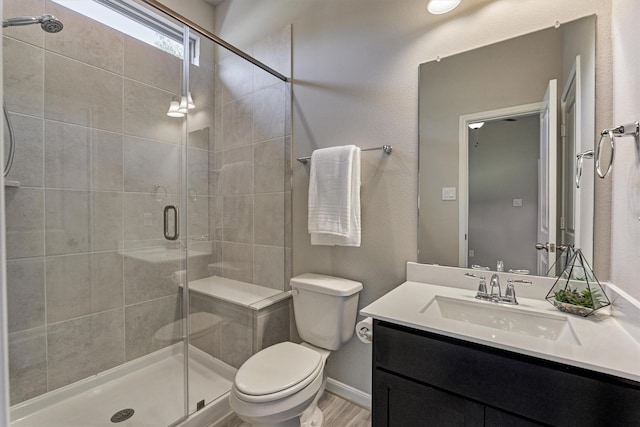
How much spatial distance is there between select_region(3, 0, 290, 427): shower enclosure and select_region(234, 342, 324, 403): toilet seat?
0.38m

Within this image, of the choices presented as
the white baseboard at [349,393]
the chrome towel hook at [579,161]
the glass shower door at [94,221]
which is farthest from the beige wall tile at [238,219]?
the chrome towel hook at [579,161]

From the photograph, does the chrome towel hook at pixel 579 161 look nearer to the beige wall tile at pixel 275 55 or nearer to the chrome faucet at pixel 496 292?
the chrome faucet at pixel 496 292

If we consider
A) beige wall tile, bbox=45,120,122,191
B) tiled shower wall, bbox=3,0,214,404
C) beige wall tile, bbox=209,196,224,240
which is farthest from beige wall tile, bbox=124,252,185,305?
beige wall tile, bbox=45,120,122,191

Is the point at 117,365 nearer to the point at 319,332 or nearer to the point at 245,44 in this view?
the point at 319,332

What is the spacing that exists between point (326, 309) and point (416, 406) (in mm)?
730

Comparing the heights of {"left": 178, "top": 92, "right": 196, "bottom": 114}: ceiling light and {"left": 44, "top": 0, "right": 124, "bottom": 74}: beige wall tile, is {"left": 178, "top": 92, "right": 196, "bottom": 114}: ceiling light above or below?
below

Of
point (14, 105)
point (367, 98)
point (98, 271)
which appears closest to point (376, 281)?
point (367, 98)

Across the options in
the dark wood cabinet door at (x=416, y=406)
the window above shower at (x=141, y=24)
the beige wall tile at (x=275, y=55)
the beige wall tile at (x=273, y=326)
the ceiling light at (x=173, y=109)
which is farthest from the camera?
the beige wall tile at (x=275, y=55)

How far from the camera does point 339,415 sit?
1631mm

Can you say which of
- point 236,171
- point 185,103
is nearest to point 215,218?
point 236,171

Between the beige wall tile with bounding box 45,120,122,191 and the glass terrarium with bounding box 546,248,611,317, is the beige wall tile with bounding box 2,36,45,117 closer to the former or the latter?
the beige wall tile with bounding box 45,120,122,191

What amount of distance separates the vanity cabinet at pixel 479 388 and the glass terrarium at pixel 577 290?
0.39m

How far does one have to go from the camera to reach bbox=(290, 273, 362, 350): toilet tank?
1.60m

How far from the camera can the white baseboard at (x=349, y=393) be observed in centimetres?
170
